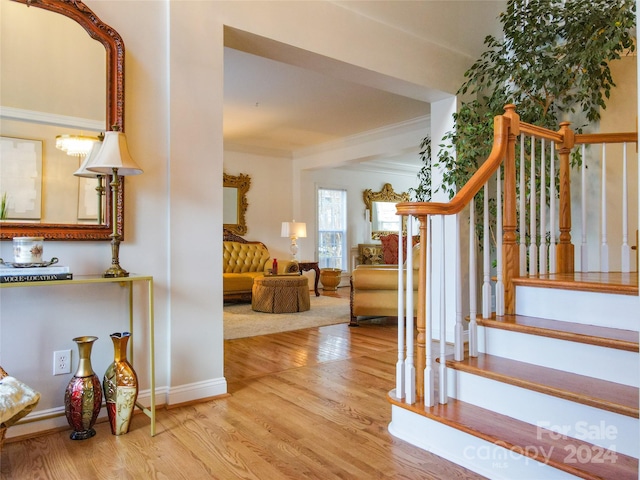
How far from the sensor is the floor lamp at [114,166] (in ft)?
7.11

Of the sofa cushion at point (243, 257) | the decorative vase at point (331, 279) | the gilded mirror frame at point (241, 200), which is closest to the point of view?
the sofa cushion at point (243, 257)

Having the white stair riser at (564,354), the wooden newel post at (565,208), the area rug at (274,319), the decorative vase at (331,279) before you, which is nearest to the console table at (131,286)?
the white stair riser at (564,354)

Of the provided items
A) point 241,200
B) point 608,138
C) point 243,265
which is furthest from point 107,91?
point 241,200

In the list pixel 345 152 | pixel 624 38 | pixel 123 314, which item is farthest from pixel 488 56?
pixel 123 314

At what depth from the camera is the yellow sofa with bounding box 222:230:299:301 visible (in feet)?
21.9

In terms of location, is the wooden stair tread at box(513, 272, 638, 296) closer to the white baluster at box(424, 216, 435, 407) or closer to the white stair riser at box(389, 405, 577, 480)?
the white baluster at box(424, 216, 435, 407)

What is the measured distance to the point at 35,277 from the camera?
1970 millimetres

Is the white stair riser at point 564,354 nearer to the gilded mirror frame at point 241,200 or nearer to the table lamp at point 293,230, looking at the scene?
the table lamp at point 293,230

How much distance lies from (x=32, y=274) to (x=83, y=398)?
64cm

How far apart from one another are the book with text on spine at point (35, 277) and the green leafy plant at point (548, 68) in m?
3.07

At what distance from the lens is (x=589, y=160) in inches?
148

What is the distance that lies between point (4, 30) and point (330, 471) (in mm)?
2515

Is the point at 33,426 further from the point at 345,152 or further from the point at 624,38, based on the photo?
the point at 345,152

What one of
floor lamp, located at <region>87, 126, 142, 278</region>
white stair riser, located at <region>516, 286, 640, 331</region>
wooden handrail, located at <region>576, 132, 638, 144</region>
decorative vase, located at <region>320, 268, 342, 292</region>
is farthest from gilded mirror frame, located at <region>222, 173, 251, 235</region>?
white stair riser, located at <region>516, 286, 640, 331</region>
